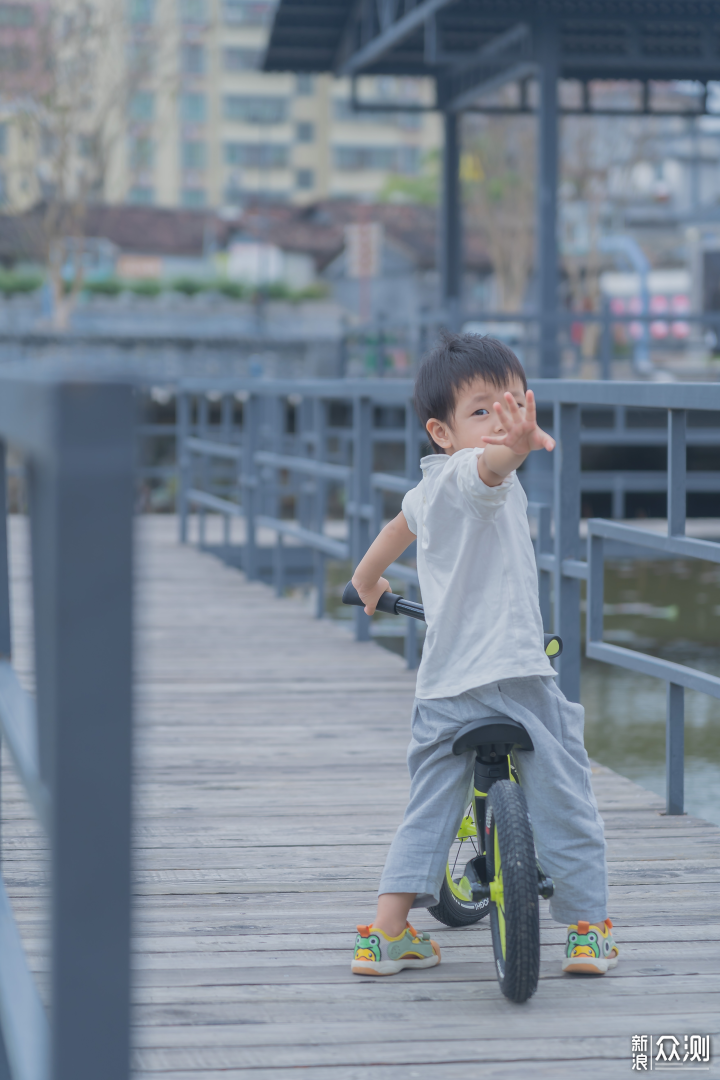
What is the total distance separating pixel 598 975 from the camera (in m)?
2.46

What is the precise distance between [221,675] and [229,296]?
45783mm

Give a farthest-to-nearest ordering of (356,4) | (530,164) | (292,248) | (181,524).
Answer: (292,248)
(530,164)
(356,4)
(181,524)

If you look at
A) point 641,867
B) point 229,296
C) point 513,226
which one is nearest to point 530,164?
point 513,226

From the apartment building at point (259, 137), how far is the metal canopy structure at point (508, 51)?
56880 millimetres

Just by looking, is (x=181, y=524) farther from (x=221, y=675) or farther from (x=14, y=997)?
(x=14, y=997)

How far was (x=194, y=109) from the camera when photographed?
77438mm

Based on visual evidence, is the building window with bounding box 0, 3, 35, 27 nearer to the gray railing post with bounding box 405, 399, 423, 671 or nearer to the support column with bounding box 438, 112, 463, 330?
the support column with bounding box 438, 112, 463, 330

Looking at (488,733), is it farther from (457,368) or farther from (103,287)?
(103,287)

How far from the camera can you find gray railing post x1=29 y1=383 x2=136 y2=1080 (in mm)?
1032

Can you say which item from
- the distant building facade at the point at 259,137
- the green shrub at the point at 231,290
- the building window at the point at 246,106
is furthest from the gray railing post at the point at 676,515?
the building window at the point at 246,106

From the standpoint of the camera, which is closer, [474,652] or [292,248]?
[474,652]

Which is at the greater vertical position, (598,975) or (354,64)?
(354,64)

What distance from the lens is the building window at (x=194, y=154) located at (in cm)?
7744

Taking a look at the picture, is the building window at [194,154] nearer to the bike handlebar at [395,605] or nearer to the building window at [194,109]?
the building window at [194,109]
